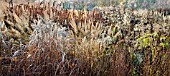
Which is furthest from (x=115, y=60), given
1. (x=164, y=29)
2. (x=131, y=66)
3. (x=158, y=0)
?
(x=158, y=0)

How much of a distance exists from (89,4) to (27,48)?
878cm

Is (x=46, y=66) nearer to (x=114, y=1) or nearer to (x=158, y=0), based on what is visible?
(x=114, y=1)

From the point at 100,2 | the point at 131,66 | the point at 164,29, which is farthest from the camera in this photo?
the point at 100,2

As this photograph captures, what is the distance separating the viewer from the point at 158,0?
13.3m

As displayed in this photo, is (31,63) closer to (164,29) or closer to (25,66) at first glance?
(25,66)

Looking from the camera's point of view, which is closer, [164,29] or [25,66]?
[25,66]

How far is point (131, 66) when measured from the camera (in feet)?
13.5

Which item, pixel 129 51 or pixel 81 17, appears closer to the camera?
pixel 129 51

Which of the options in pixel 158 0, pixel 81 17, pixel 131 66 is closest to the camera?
pixel 131 66

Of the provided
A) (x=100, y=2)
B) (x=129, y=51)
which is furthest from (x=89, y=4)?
(x=129, y=51)

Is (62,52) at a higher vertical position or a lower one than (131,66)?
higher

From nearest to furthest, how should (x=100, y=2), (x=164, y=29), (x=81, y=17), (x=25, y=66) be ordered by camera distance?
(x=25, y=66) → (x=164, y=29) → (x=81, y=17) → (x=100, y=2)

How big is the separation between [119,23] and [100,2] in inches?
244

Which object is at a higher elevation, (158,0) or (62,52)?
(62,52)
